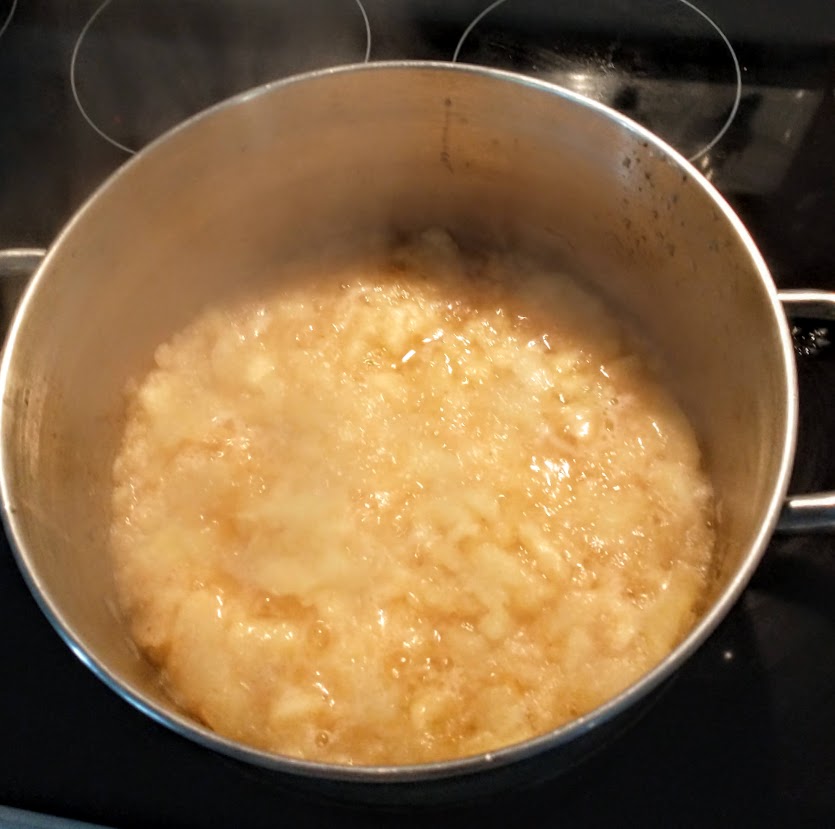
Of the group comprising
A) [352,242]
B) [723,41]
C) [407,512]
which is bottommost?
[407,512]

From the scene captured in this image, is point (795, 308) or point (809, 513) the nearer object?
point (809, 513)

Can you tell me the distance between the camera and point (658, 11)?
3.52 feet

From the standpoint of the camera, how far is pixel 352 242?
42.4 inches

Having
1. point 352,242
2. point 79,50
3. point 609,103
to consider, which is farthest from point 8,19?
point 609,103

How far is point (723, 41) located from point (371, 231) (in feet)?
1.51

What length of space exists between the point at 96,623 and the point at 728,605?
51 cm

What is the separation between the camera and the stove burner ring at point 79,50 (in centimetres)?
103

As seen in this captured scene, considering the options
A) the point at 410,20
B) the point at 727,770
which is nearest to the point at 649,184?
the point at 410,20

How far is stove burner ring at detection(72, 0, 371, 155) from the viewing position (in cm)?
103

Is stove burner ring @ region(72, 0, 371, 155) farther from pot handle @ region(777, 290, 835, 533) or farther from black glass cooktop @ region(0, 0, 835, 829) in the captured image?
pot handle @ region(777, 290, 835, 533)

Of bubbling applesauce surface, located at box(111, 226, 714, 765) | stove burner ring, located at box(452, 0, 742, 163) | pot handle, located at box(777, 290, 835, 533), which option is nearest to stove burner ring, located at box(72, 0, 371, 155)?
stove burner ring, located at box(452, 0, 742, 163)

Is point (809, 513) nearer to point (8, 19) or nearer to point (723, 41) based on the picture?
point (723, 41)

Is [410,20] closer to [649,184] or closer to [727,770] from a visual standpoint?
[649,184]

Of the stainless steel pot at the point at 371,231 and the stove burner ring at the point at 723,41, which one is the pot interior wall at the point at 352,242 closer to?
the stainless steel pot at the point at 371,231
